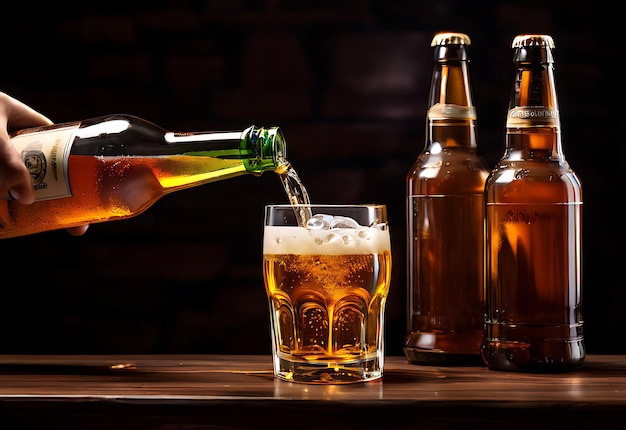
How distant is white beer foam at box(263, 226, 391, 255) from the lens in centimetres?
104

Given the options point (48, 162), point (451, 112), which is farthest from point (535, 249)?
point (48, 162)

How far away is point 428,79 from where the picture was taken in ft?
4.81

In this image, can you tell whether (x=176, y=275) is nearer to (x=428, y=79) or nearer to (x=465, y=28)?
(x=428, y=79)

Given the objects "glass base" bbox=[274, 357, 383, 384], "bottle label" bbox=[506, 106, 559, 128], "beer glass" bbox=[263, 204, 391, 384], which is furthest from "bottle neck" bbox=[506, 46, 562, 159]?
"glass base" bbox=[274, 357, 383, 384]

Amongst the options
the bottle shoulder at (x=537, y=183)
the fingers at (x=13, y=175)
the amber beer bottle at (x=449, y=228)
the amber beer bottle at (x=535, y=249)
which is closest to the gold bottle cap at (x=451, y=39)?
the amber beer bottle at (x=449, y=228)

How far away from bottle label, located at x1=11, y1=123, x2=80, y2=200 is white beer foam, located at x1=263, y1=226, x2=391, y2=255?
0.93 feet

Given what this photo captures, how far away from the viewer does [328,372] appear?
1.06 meters

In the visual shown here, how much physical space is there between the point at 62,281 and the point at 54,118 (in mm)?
285

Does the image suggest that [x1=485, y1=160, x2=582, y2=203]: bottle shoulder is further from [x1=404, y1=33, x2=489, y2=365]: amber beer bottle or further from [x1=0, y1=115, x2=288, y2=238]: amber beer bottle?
[x1=0, y1=115, x2=288, y2=238]: amber beer bottle

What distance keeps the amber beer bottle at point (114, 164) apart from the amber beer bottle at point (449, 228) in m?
0.21

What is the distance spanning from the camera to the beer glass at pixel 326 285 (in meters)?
1.05

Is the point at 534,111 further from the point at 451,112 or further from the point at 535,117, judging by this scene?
the point at 451,112

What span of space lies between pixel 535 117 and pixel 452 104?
0.44ft

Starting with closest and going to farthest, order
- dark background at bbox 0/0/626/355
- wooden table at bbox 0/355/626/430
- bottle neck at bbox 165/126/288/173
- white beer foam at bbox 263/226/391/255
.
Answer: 1. wooden table at bbox 0/355/626/430
2. white beer foam at bbox 263/226/391/255
3. bottle neck at bbox 165/126/288/173
4. dark background at bbox 0/0/626/355
